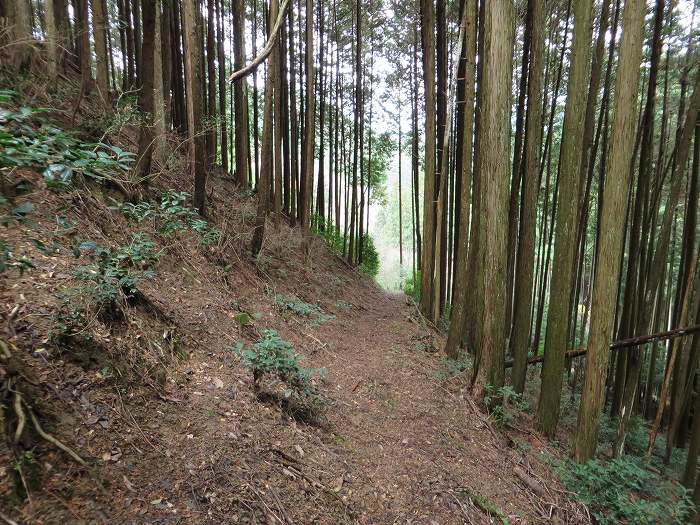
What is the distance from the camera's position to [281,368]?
3.50 metres

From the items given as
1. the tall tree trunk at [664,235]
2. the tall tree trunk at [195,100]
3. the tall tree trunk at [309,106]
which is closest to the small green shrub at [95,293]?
the tall tree trunk at [195,100]

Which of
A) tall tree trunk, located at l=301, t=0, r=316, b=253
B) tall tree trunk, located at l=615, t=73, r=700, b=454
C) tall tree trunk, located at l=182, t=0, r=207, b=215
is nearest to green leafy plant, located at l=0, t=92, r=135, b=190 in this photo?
tall tree trunk, located at l=182, t=0, r=207, b=215

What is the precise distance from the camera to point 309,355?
5188 mm

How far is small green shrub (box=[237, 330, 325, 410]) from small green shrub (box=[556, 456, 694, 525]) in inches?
115

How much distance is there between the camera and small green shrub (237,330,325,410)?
11.1 feet

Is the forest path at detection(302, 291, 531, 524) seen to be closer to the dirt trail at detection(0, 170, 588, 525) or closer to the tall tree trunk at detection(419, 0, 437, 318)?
the dirt trail at detection(0, 170, 588, 525)

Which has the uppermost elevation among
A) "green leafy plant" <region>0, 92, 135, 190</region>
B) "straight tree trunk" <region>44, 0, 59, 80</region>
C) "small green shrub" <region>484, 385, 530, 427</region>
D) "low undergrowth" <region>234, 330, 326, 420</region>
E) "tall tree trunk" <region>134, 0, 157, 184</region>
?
"straight tree trunk" <region>44, 0, 59, 80</region>

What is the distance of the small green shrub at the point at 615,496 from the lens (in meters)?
3.51

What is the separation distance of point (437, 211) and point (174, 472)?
671 centimetres

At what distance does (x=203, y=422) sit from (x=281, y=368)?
3.26ft

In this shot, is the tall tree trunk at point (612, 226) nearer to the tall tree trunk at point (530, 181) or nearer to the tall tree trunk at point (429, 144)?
the tall tree trunk at point (530, 181)

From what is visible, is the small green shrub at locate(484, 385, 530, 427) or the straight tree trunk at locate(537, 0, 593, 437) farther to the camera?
the small green shrub at locate(484, 385, 530, 427)

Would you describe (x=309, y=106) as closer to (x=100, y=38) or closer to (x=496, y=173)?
(x=100, y=38)

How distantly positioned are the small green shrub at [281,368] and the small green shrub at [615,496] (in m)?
2.92
